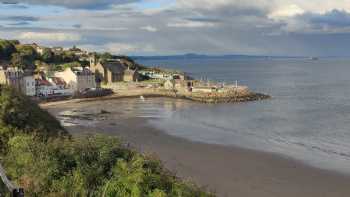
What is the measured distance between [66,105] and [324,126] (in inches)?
1217

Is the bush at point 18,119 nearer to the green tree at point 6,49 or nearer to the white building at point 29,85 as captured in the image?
the white building at point 29,85

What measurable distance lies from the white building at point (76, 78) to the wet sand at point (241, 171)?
121 ft

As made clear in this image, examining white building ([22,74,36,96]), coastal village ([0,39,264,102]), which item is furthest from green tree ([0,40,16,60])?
white building ([22,74,36,96])

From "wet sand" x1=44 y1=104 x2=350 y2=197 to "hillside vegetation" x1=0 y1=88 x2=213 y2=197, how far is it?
29.3 feet

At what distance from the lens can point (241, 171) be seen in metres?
27.7

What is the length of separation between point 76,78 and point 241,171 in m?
49.3

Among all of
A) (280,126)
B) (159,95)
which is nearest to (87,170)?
(280,126)

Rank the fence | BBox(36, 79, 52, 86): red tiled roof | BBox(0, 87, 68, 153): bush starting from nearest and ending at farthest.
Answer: the fence
BBox(0, 87, 68, 153): bush
BBox(36, 79, 52, 86): red tiled roof

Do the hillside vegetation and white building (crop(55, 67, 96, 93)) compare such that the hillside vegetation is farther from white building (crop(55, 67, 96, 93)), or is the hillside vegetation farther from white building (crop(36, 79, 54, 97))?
white building (crop(55, 67, 96, 93))

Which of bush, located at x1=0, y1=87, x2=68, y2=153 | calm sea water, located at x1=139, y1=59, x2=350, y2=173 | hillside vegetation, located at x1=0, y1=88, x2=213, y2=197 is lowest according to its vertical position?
calm sea water, located at x1=139, y1=59, x2=350, y2=173

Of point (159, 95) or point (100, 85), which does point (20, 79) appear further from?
point (100, 85)

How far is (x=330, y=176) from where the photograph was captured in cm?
2666

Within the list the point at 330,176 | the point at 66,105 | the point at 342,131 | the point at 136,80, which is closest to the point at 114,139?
the point at 330,176

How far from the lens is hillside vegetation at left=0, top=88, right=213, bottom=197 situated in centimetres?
1281
